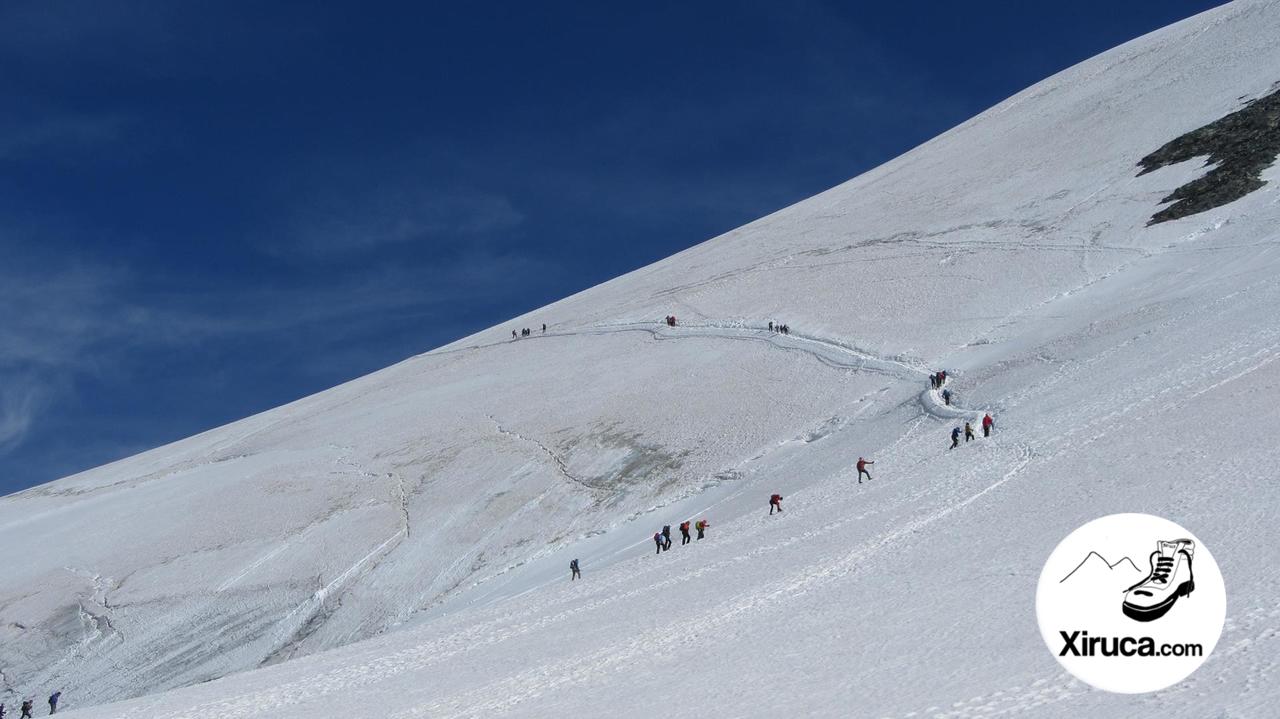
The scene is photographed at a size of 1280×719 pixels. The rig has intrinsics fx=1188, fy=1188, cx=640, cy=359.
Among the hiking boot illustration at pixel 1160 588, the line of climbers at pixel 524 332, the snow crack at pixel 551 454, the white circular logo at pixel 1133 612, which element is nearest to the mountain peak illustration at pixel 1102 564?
the white circular logo at pixel 1133 612

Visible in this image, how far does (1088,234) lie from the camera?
166 feet

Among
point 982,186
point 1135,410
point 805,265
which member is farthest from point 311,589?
point 982,186

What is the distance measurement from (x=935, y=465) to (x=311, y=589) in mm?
18377

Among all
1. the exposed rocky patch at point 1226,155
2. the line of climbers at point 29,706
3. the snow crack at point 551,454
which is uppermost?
the exposed rocky patch at point 1226,155

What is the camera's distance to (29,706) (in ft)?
106

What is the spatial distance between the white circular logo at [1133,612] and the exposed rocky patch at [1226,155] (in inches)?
1435

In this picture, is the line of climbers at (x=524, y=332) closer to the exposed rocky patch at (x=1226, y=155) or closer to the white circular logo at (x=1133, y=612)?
the exposed rocky patch at (x=1226, y=155)

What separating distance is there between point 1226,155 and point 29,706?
167ft

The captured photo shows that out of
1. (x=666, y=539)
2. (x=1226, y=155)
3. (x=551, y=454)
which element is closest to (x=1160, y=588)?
(x=666, y=539)

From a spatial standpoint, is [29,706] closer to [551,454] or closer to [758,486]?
[551,454]

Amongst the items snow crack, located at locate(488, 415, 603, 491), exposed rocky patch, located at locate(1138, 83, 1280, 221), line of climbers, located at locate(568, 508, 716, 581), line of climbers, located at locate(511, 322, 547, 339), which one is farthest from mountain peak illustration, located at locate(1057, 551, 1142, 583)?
line of climbers, located at locate(511, 322, 547, 339)

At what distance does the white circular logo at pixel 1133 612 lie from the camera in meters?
13.3

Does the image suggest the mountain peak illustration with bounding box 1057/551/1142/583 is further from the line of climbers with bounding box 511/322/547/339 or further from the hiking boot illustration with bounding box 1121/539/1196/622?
the line of climbers with bounding box 511/322/547/339

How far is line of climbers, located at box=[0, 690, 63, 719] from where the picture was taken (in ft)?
100
